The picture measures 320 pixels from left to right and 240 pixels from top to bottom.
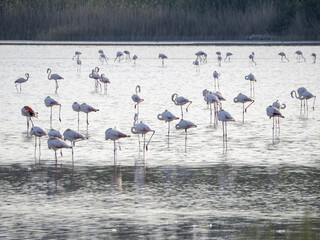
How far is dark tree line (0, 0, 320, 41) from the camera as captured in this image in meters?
41.4

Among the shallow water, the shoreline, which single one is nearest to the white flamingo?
the shallow water

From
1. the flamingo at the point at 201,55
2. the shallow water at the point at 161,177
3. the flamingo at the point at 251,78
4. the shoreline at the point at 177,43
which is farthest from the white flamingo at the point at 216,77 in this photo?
the shoreline at the point at 177,43

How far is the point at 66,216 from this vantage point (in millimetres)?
7848

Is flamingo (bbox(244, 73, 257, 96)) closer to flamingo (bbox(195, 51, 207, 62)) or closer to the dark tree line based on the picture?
flamingo (bbox(195, 51, 207, 62))

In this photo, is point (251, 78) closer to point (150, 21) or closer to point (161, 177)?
point (161, 177)

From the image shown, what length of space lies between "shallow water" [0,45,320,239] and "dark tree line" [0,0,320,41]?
21114 mm

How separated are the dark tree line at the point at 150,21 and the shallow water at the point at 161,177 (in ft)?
69.3

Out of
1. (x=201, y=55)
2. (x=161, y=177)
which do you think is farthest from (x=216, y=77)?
(x=161, y=177)

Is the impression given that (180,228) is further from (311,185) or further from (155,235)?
(311,185)

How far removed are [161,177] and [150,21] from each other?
32179 millimetres

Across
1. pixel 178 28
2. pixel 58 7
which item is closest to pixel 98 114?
pixel 178 28

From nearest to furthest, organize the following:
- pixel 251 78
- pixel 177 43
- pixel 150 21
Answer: pixel 251 78
pixel 150 21
pixel 177 43

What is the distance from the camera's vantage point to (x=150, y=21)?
136ft

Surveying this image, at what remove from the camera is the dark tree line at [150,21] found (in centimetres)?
→ 4138
